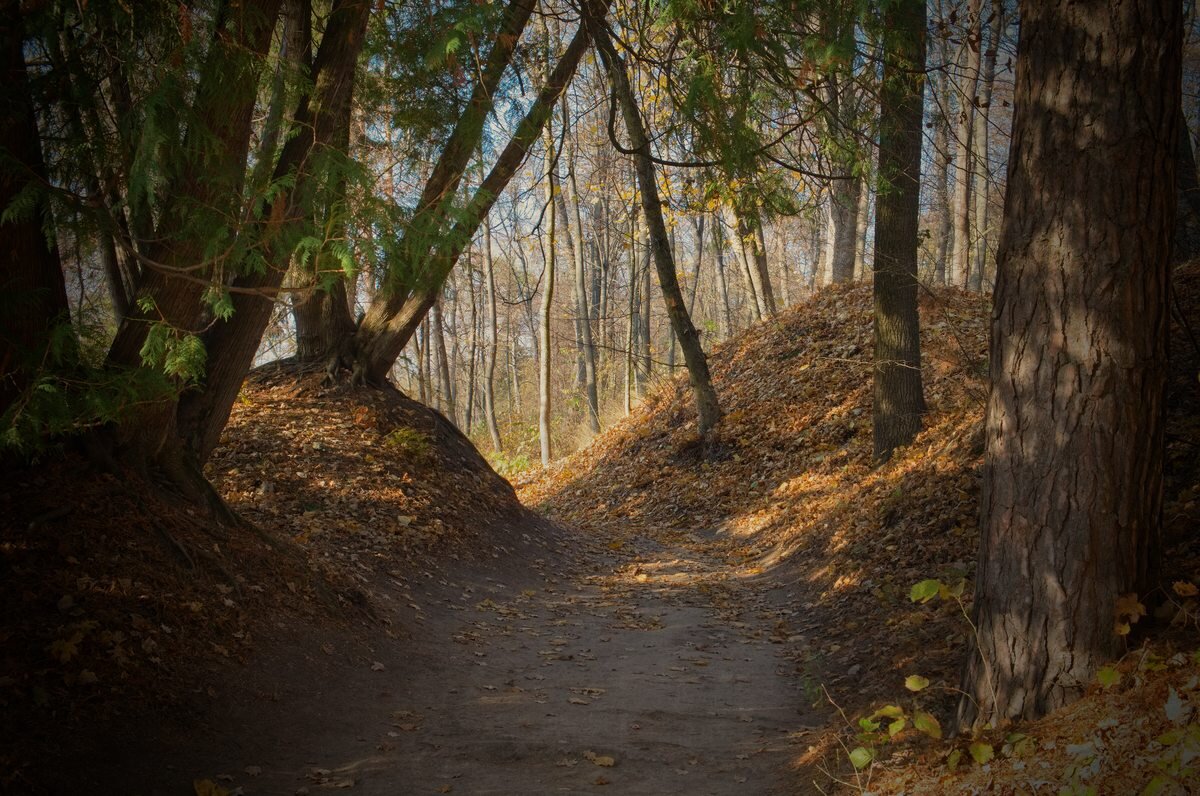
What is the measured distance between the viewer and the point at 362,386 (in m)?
11.9

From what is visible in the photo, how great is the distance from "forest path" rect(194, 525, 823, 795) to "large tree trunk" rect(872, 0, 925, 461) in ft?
10.7

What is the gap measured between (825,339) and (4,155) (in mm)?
14419

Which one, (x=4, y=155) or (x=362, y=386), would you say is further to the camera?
(x=362, y=386)

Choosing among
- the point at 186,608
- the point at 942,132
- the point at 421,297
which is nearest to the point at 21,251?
the point at 186,608

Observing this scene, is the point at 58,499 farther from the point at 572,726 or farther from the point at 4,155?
the point at 572,726

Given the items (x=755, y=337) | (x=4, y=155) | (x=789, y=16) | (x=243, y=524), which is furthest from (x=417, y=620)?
(x=755, y=337)

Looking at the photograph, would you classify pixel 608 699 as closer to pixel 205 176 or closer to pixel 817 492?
pixel 205 176

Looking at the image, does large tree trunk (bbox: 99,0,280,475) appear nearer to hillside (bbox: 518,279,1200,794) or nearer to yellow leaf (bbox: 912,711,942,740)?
yellow leaf (bbox: 912,711,942,740)

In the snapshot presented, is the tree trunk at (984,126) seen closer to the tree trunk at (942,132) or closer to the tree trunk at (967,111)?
the tree trunk at (967,111)

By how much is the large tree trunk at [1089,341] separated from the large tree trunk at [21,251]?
5.11m

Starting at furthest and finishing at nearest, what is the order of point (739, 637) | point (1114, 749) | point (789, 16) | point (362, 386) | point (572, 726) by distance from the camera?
point (362, 386) < point (739, 637) < point (789, 16) < point (572, 726) < point (1114, 749)

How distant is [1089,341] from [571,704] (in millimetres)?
3982

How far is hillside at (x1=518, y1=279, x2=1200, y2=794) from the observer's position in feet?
11.6

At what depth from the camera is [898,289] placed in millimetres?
10562
